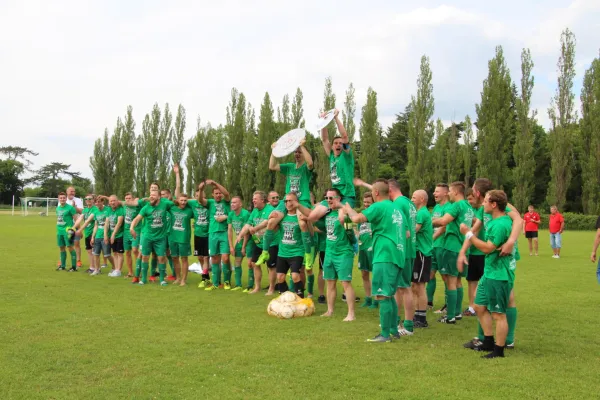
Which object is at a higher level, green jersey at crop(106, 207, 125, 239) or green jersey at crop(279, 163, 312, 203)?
green jersey at crop(279, 163, 312, 203)

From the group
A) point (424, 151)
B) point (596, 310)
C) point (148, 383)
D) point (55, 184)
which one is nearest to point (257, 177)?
point (424, 151)

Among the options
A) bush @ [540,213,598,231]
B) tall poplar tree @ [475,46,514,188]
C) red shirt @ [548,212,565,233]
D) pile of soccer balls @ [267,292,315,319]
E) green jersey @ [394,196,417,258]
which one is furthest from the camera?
tall poplar tree @ [475,46,514,188]

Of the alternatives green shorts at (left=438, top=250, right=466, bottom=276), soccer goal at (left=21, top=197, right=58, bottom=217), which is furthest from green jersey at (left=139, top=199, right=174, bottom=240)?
soccer goal at (left=21, top=197, right=58, bottom=217)

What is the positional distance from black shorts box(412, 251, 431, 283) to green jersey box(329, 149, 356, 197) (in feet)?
5.67

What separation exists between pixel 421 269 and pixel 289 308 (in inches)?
91.1

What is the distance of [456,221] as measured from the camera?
8656mm

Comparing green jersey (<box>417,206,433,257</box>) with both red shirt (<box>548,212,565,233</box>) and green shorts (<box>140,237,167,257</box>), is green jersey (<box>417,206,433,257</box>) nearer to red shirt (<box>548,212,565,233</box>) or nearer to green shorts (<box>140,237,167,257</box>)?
green shorts (<box>140,237,167,257</box>)

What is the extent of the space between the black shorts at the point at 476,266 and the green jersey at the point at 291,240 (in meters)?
3.27

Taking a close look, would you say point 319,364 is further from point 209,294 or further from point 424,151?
point 424,151

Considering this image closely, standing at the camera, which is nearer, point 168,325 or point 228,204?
point 168,325

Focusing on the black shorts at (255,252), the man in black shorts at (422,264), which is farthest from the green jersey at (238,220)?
the man in black shorts at (422,264)

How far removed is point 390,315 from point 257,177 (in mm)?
43379

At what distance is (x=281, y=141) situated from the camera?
10164mm

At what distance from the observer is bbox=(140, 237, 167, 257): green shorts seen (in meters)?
12.7
